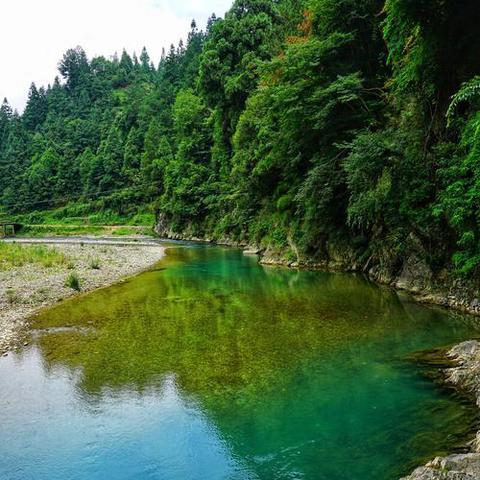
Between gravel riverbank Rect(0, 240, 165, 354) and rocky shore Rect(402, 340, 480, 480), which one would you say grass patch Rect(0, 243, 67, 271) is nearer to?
gravel riverbank Rect(0, 240, 165, 354)

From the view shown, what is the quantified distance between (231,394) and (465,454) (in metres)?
5.26

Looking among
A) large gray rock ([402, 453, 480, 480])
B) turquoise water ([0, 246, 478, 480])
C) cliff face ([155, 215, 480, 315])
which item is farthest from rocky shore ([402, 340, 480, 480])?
cliff face ([155, 215, 480, 315])

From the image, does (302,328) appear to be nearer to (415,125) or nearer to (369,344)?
(369,344)

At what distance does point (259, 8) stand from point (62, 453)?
65218 mm

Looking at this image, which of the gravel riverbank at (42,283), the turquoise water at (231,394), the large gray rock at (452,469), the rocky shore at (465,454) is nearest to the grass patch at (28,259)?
the gravel riverbank at (42,283)

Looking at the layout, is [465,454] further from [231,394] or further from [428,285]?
[428,285]

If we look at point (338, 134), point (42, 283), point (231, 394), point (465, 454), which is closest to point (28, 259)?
point (42, 283)

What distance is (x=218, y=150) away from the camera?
205 ft

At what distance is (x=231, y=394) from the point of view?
10.3 m

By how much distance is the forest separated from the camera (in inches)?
596

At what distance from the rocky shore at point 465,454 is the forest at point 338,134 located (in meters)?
4.41

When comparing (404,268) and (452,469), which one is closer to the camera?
(452,469)

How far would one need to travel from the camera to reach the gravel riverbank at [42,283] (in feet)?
54.9

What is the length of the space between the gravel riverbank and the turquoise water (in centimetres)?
98
